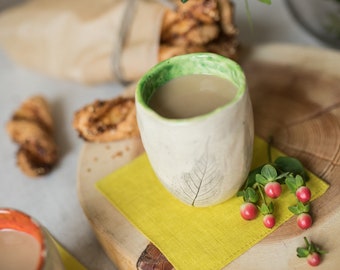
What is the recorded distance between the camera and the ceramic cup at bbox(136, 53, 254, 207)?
0.64 m

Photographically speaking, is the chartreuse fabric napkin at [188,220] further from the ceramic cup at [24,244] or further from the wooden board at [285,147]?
the ceramic cup at [24,244]

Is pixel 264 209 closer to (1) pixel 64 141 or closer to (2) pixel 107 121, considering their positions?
(2) pixel 107 121

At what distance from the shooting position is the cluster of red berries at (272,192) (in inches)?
27.6

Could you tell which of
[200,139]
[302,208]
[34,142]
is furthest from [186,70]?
[34,142]

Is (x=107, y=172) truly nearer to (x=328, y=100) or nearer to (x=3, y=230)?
(x=3, y=230)

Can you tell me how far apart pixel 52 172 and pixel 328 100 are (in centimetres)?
50

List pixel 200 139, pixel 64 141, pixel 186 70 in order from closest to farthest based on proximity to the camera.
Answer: pixel 200 139, pixel 186 70, pixel 64 141

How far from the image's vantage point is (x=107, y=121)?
914 millimetres

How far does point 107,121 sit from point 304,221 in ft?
1.25

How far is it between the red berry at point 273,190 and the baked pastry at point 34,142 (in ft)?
1.41

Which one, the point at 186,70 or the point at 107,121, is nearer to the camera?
the point at 186,70

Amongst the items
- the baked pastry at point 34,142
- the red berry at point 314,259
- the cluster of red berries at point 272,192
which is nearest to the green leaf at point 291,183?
the cluster of red berries at point 272,192

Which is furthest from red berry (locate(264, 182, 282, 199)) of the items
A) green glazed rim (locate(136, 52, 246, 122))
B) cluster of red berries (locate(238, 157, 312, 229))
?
green glazed rim (locate(136, 52, 246, 122))

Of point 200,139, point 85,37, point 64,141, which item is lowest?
point 64,141
